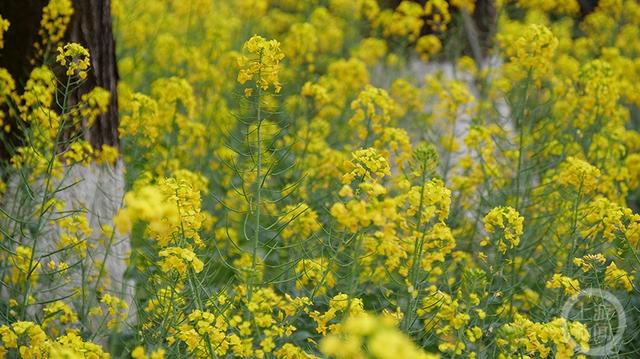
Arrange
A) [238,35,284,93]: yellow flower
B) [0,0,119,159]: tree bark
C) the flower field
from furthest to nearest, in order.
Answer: [0,0,119,159]: tree bark
[238,35,284,93]: yellow flower
the flower field

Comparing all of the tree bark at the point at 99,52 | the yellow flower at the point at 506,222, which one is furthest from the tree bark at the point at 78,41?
the yellow flower at the point at 506,222

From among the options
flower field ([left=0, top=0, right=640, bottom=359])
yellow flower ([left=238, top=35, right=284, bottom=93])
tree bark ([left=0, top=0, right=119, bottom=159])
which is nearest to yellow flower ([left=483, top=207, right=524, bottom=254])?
flower field ([left=0, top=0, right=640, bottom=359])

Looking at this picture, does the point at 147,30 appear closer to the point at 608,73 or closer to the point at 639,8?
the point at 608,73

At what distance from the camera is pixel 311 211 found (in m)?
3.51

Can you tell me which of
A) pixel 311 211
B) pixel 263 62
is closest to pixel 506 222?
pixel 263 62

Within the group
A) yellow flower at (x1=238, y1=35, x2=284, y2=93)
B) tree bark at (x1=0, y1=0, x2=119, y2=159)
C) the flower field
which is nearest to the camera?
the flower field

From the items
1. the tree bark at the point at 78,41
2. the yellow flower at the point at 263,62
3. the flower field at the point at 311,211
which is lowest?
the flower field at the point at 311,211

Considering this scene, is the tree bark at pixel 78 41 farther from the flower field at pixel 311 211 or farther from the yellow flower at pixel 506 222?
the yellow flower at pixel 506 222

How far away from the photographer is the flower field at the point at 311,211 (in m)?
2.24

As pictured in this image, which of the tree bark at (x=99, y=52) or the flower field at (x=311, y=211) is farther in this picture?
the tree bark at (x=99, y=52)

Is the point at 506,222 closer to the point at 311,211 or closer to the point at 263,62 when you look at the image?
the point at 263,62

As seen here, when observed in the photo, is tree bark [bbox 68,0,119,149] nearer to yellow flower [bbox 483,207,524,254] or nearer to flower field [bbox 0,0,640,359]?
flower field [bbox 0,0,640,359]

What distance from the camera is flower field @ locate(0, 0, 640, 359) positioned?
224cm

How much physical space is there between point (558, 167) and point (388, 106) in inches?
38.9
